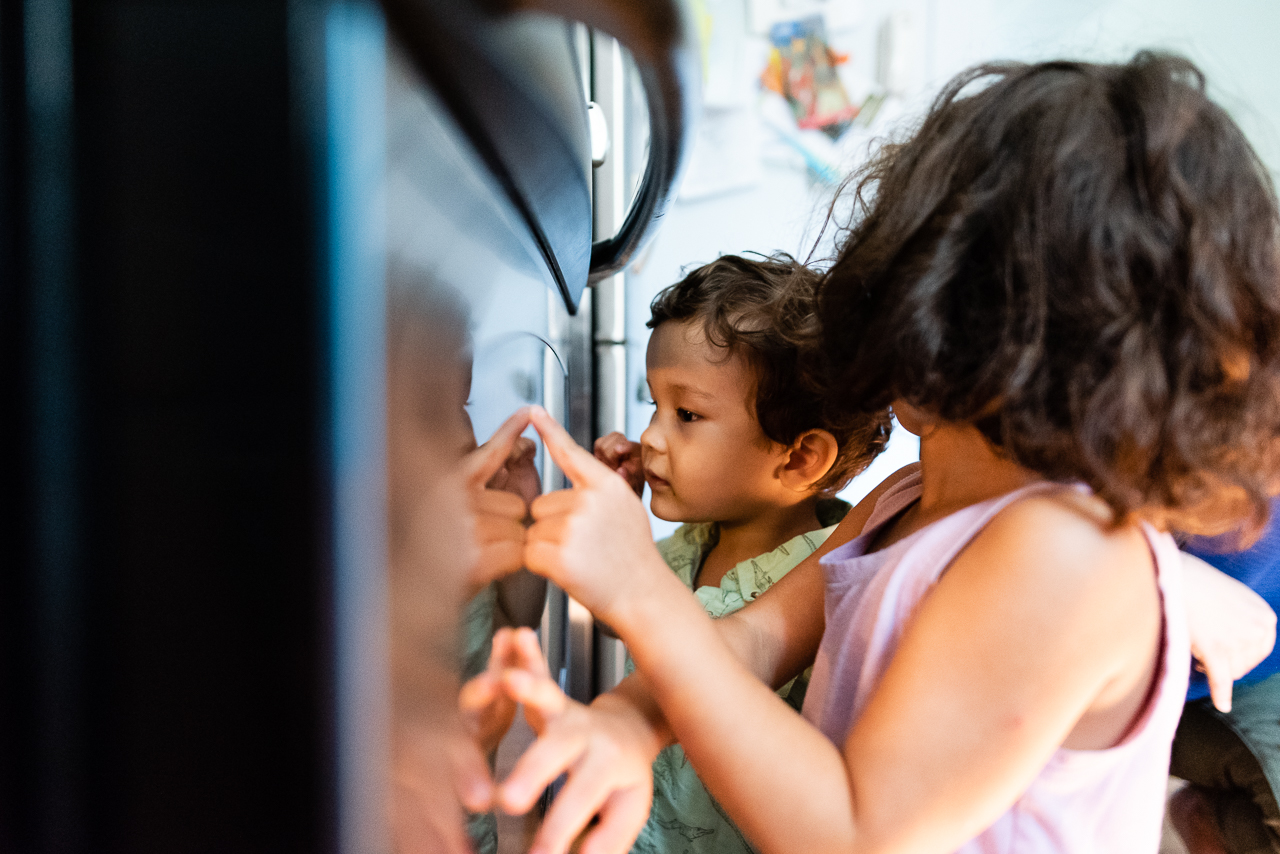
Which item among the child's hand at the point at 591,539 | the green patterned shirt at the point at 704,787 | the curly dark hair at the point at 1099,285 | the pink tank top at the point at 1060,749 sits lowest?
the green patterned shirt at the point at 704,787

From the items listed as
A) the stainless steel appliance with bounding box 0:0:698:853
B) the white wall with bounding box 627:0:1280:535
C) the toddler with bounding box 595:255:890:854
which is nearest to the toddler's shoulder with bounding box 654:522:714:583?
the toddler with bounding box 595:255:890:854

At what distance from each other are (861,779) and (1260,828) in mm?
411

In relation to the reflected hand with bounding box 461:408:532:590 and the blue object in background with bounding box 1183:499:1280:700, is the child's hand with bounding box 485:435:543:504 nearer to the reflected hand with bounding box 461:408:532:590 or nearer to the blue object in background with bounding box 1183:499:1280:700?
the reflected hand with bounding box 461:408:532:590

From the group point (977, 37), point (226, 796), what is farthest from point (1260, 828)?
point (977, 37)

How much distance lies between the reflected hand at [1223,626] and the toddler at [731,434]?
277mm

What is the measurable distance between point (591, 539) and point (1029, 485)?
0.81ft

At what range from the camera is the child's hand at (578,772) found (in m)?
0.30

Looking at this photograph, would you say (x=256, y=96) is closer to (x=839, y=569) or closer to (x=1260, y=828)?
(x=839, y=569)

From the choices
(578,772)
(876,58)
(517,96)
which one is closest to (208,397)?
(517,96)

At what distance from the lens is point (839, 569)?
0.53 m

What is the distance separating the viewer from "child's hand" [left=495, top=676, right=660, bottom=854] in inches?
11.9

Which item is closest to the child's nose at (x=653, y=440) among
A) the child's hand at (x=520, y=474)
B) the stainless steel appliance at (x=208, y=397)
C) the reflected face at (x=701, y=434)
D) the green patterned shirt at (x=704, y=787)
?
the reflected face at (x=701, y=434)

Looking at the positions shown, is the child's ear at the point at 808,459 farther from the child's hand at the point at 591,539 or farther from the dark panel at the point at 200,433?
the dark panel at the point at 200,433

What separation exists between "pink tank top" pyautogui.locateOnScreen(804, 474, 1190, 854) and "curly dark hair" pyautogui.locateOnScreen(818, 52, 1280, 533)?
0.05 meters
